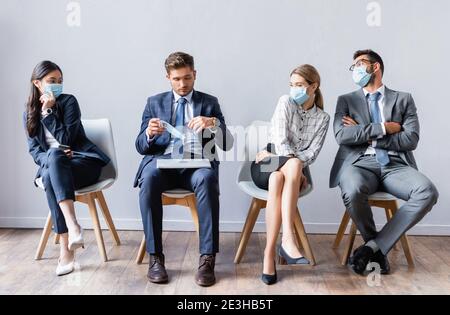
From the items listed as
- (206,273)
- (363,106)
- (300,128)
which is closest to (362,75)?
(363,106)

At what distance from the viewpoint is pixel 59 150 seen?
7.47 feet

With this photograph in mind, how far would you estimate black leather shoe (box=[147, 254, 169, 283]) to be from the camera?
6.91ft

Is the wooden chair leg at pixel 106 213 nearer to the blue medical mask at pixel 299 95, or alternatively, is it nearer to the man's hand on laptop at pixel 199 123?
the man's hand on laptop at pixel 199 123

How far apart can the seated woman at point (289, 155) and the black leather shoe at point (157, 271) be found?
18.7 inches

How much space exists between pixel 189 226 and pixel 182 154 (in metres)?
0.81

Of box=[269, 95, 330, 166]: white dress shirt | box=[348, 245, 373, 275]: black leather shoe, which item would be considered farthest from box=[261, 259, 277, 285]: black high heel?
box=[269, 95, 330, 166]: white dress shirt

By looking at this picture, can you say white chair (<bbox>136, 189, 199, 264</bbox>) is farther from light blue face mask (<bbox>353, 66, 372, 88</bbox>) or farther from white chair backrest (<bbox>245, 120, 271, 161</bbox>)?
light blue face mask (<bbox>353, 66, 372, 88</bbox>)

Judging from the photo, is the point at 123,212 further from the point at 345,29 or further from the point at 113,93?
the point at 345,29

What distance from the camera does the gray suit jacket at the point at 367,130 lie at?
2.37m

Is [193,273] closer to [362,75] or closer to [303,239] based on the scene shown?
[303,239]

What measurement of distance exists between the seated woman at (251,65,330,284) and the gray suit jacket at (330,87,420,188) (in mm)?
147

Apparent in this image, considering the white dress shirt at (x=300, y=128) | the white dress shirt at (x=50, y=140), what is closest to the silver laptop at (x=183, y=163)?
the white dress shirt at (x=300, y=128)
